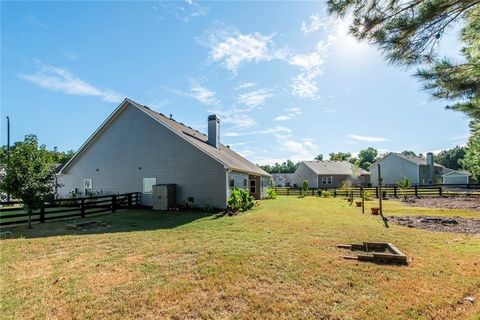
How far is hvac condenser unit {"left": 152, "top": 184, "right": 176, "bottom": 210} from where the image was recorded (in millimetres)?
15875

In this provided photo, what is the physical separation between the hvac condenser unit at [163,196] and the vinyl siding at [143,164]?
0.60m

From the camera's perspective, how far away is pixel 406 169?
50531 millimetres

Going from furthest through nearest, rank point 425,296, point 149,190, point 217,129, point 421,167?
point 421,167 < point 217,129 < point 149,190 < point 425,296

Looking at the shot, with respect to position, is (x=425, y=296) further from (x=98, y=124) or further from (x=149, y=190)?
(x=98, y=124)

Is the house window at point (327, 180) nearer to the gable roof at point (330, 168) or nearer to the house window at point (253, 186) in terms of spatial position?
the gable roof at point (330, 168)

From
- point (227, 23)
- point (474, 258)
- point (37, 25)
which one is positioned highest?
point (227, 23)

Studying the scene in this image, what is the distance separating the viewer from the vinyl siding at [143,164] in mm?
15875

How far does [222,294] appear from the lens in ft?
13.5

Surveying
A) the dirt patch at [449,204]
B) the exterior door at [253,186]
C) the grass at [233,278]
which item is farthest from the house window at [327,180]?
the grass at [233,278]

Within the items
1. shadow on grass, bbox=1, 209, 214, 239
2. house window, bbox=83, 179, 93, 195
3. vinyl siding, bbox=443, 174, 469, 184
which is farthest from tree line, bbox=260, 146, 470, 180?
shadow on grass, bbox=1, 209, 214, 239

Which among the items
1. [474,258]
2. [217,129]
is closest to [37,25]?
[217,129]

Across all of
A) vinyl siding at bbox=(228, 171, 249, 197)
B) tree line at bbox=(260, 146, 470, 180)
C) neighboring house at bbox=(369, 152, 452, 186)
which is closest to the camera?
vinyl siding at bbox=(228, 171, 249, 197)

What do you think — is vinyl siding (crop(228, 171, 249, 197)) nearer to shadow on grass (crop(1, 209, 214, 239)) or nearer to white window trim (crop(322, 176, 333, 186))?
shadow on grass (crop(1, 209, 214, 239))

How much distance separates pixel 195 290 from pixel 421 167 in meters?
57.9
